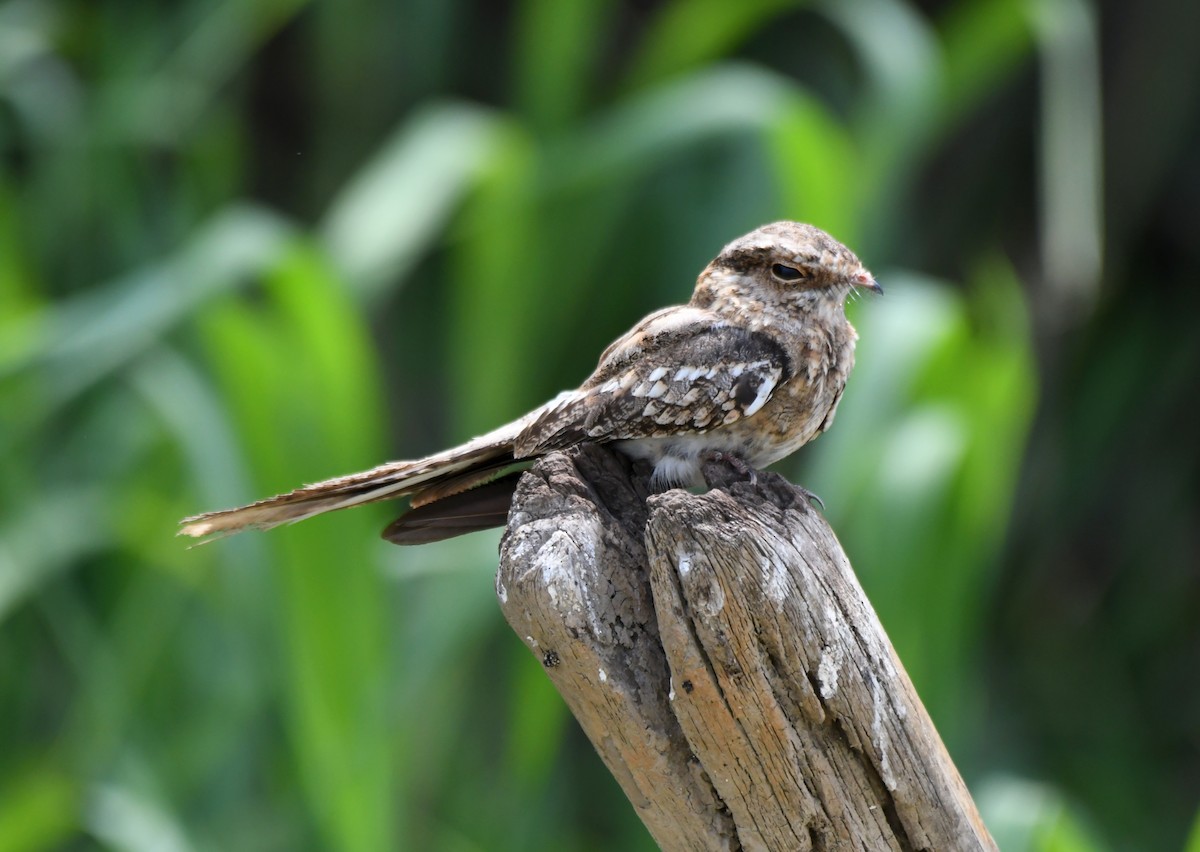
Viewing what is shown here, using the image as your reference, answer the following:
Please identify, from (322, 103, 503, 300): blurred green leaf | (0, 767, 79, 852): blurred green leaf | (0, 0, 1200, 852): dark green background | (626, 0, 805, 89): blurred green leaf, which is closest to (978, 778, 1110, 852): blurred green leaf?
(0, 0, 1200, 852): dark green background

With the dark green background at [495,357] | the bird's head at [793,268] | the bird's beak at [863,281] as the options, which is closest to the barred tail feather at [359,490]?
the bird's head at [793,268]

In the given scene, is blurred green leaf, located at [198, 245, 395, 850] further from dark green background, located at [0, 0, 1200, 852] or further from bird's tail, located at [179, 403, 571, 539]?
bird's tail, located at [179, 403, 571, 539]

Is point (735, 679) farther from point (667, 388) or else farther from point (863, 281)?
point (863, 281)

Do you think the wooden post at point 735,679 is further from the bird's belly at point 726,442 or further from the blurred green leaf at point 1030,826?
the blurred green leaf at point 1030,826

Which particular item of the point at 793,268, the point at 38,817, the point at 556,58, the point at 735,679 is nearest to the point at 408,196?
the point at 556,58

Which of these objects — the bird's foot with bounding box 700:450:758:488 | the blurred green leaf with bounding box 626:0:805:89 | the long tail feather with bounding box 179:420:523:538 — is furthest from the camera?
the blurred green leaf with bounding box 626:0:805:89

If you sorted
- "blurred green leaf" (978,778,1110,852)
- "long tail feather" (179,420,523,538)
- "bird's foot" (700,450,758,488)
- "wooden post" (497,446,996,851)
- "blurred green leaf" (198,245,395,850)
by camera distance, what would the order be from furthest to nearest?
1. "blurred green leaf" (198,245,395,850)
2. "blurred green leaf" (978,778,1110,852)
3. "bird's foot" (700,450,758,488)
4. "long tail feather" (179,420,523,538)
5. "wooden post" (497,446,996,851)

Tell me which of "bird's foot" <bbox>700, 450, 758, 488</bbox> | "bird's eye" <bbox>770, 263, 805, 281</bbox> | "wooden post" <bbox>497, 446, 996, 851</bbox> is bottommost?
"wooden post" <bbox>497, 446, 996, 851</bbox>

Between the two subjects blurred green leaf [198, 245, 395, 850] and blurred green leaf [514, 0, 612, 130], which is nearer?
blurred green leaf [198, 245, 395, 850]
